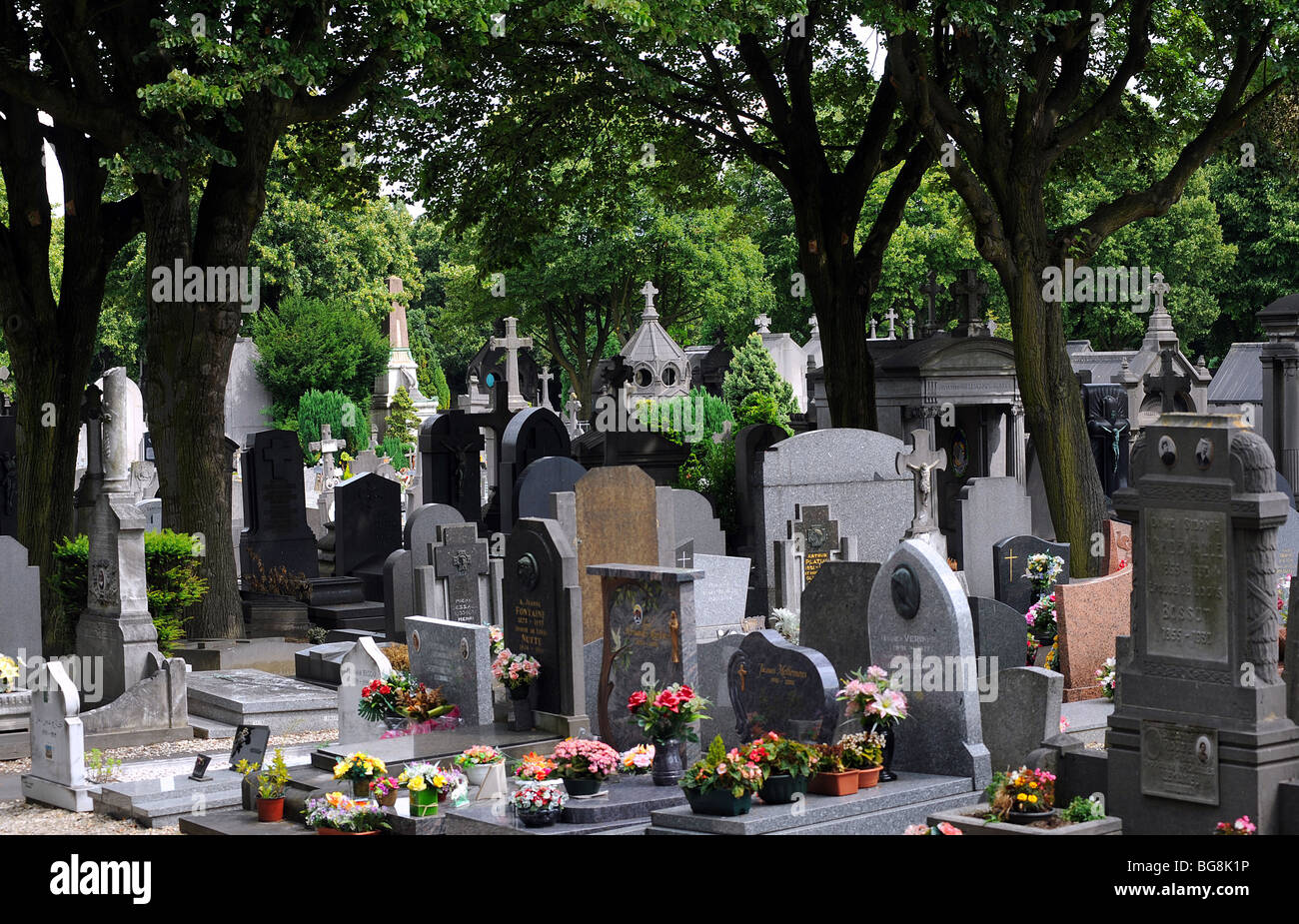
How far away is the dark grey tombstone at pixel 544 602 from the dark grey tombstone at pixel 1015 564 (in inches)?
201

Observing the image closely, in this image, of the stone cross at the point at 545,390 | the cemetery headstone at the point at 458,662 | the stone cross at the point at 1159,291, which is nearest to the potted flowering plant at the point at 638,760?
the cemetery headstone at the point at 458,662

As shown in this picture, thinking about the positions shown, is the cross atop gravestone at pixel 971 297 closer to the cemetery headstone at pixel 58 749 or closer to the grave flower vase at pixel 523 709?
the grave flower vase at pixel 523 709

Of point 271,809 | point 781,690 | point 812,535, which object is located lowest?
point 271,809

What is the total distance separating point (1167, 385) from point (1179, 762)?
13.3m

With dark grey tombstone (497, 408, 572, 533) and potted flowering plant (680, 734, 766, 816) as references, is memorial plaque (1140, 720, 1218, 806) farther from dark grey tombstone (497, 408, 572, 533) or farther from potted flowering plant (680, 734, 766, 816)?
dark grey tombstone (497, 408, 572, 533)

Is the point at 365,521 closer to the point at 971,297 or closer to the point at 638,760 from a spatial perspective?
the point at 971,297

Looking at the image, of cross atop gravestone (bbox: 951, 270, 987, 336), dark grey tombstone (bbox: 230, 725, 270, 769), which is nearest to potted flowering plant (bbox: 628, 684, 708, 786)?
dark grey tombstone (bbox: 230, 725, 270, 769)

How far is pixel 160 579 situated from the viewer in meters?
15.1

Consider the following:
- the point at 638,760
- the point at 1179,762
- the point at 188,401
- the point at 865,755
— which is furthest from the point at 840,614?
the point at 188,401

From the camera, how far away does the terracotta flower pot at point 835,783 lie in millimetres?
A: 8227

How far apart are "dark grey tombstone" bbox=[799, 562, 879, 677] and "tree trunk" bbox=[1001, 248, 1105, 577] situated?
25.8 ft

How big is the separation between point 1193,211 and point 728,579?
1472 inches

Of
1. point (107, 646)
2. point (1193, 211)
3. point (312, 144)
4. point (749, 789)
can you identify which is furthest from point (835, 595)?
point (1193, 211)
